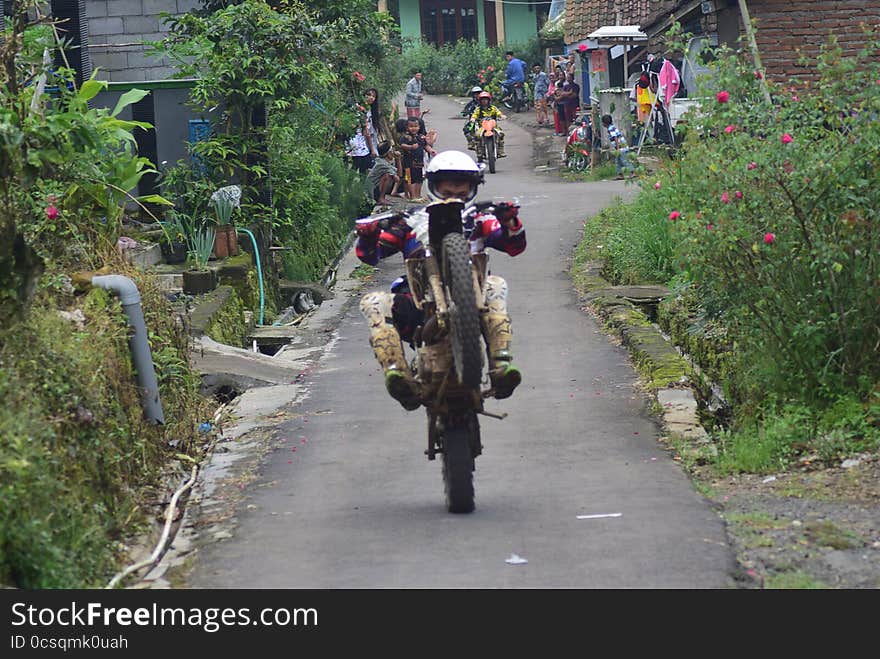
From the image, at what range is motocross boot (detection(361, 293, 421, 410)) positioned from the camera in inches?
290

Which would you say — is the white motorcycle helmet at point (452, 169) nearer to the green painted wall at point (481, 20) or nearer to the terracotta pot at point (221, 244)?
the terracotta pot at point (221, 244)

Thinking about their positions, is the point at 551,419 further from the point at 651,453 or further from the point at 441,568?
the point at 441,568

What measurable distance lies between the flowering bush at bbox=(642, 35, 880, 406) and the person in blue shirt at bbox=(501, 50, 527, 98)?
32865 millimetres

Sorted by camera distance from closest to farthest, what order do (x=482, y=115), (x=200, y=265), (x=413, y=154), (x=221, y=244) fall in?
(x=200, y=265)
(x=221, y=244)
(x=413, y=154)
(x=482, y=115)

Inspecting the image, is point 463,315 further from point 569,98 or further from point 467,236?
point 569,98

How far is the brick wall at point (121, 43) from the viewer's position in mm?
17000

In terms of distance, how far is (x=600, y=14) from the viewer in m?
35.2

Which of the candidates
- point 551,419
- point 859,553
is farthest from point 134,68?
point 859,553

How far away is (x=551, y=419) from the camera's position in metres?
10.4

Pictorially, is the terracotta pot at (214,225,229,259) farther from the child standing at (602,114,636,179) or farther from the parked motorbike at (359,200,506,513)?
the child standing at (602,114,636,179)

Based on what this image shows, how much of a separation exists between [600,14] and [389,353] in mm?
29266

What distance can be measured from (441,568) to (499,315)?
1685mm

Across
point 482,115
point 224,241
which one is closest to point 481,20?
point 482,115

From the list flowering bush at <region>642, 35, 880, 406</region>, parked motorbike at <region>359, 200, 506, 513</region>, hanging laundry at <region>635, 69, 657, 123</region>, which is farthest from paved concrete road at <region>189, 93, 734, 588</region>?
hanging laundry at <region>635, 69, 657, 123</region>
